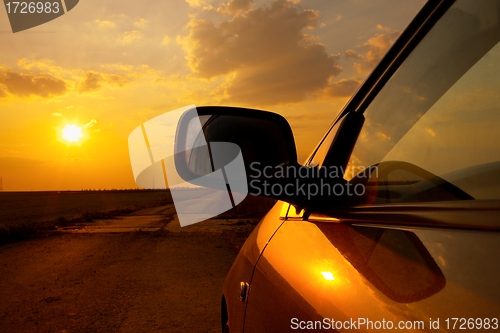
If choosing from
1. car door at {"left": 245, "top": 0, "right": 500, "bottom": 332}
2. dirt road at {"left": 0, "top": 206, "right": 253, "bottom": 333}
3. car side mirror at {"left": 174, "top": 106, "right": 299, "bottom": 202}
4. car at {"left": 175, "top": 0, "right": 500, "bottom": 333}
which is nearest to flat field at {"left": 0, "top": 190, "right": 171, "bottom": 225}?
dirt road at {"left": 0, "top": 206, "right": 253, "bottom": 333}

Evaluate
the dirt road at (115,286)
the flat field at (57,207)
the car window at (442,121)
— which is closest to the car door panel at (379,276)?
the car window at (442,121)

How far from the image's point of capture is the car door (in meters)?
0.91

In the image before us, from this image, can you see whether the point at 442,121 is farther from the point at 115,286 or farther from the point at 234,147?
the point at 115,286

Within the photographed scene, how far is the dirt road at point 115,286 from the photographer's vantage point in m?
5.93

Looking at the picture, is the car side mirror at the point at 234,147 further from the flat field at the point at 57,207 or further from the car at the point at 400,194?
the flat field at the point at 57,207

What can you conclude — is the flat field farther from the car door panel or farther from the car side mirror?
the car door panel

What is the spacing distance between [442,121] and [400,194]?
0.87 ft

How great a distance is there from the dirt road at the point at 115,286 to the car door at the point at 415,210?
4345mm

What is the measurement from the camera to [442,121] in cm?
133

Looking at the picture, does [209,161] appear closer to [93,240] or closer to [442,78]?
[442,78]

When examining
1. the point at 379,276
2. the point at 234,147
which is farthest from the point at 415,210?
the point at 234,147

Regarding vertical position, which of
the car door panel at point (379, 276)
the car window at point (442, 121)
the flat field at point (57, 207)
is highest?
the flat field at point (57, 207)

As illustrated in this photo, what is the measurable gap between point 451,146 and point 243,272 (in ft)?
4.99

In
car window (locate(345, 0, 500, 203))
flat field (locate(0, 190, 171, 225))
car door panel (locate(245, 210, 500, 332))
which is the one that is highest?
flat field (locate(0, 190, 171, 225))
